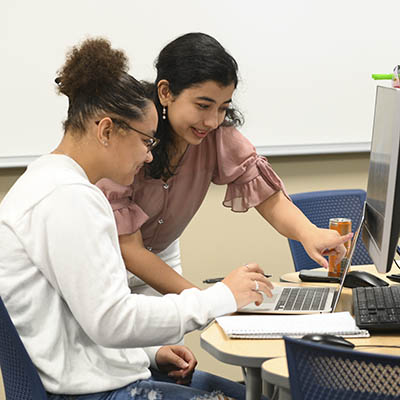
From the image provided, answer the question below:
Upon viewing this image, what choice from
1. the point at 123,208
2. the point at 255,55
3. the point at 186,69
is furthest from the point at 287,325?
the point at 255,55

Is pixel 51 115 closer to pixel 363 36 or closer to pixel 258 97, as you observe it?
pixel 258 97

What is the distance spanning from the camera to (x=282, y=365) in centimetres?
136

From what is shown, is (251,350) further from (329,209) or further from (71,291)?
(329,209)

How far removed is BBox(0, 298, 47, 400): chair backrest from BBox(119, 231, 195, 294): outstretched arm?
62 cm

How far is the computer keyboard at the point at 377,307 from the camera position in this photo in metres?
1.56

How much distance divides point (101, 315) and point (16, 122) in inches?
71.7

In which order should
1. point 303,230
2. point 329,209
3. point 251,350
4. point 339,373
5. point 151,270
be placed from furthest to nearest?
point 329,209, point 303,230, point 151,270, point 251,350, point 339,373

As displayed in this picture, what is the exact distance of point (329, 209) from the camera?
274 cm

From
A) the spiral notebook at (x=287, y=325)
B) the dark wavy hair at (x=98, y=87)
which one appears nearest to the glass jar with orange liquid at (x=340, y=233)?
the spiral notebook at (x=287, y=325)

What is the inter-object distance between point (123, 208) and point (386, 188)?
769 mm

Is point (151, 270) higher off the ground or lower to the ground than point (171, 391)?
higher

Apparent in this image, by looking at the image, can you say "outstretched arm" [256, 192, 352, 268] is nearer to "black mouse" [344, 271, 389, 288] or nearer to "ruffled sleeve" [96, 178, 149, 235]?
"black mouse" [344, 271, 389, 288]

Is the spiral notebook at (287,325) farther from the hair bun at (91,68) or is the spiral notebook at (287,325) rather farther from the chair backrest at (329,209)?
the chair backrest at (329,209)

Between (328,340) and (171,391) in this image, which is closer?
(328,340)
